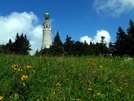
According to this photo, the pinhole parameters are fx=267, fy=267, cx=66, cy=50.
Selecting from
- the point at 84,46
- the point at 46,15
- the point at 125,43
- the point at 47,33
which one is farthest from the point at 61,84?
the point at 46,15

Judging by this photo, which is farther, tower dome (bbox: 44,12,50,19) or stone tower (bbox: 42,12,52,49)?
tower dome (bbox: 44,12,50,19)

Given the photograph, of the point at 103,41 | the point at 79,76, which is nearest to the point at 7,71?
the point at 79,76

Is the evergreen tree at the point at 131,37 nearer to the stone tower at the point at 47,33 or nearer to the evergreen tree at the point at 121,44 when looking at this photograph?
the evergreen tree at the point at 121,44

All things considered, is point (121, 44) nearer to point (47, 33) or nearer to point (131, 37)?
point (131, 37)

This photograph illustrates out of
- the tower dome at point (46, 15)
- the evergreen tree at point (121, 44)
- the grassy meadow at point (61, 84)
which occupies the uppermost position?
the tower dome at point (46, 15)

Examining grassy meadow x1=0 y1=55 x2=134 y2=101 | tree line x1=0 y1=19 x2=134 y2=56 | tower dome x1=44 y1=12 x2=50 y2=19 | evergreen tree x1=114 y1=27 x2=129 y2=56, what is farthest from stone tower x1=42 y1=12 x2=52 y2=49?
grassy meadow x1=0 y1=55 x2=134 y2=101

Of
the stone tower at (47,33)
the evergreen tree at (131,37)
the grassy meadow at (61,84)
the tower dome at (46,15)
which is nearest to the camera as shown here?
the grassy meadow at (61,84)

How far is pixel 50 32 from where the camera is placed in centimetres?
14025

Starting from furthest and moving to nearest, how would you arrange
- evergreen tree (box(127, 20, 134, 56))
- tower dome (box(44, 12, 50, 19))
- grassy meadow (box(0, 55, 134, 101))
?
tower dome (box(44, 12, 50, 19)) → evergreen tree (box(127, 20, 134, 56)) → grassy meadow (box(0, 55, 134, 101))

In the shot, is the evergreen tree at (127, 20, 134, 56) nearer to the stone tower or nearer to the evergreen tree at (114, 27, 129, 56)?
the evergreen tree at (114, 27, 129, 56)

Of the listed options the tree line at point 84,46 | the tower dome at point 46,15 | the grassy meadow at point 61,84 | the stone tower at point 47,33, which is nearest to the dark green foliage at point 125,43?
the tree line at point 84,46

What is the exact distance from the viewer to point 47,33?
139 m

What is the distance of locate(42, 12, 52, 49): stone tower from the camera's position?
13250 cm

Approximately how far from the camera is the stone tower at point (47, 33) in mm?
132500
